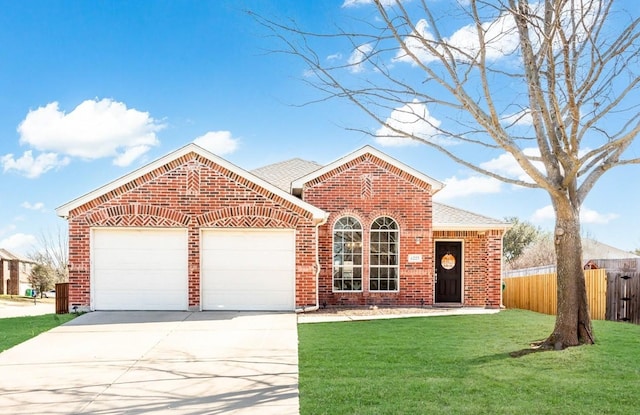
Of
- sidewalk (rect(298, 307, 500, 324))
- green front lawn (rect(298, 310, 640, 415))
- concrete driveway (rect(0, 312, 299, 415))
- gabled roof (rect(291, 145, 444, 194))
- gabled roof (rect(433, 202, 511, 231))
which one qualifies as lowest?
sidewalk (rect(298, 307, 500, 324))

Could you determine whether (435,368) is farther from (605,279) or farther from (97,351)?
(605,279)

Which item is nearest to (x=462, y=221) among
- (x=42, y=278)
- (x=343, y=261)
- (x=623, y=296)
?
(x=343, y=261)

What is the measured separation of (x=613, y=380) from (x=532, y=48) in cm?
529

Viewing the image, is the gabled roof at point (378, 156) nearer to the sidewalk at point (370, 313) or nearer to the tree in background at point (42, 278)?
the sidewalk at point (370, 313)

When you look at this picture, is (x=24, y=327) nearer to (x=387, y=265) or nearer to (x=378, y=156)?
(x=387, y=265)

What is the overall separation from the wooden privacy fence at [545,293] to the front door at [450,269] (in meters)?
2.46

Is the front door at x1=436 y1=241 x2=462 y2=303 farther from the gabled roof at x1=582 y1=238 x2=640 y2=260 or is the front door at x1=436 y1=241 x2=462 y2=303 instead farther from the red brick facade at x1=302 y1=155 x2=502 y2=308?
the gabled roof at x1=582 y1=238 x2=640 y2=260

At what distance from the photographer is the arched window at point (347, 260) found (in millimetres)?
16875

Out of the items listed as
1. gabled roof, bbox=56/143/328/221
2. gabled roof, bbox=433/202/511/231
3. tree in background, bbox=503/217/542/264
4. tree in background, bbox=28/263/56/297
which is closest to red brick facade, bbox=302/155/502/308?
gabled roof, bbox=433/202/511/231

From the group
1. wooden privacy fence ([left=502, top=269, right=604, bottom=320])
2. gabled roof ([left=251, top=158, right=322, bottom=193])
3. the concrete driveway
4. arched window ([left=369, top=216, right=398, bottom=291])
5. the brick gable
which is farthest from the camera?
gabled roof ([left=251, top=158, right=322, bottom=193])

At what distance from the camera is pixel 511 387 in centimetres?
683

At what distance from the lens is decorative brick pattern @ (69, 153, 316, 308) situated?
14.4 meters

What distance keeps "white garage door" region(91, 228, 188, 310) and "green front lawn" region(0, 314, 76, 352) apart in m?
1.12

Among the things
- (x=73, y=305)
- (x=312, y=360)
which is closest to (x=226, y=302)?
(x=73, y=305)
